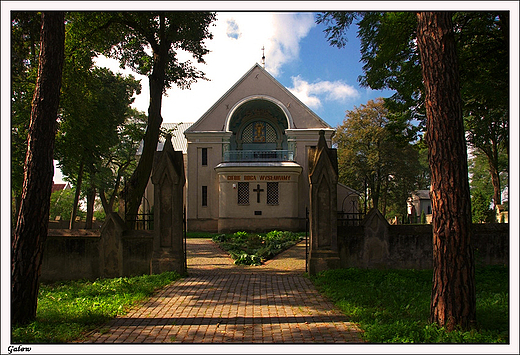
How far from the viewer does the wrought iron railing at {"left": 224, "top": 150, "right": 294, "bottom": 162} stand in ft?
113

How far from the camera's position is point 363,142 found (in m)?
44.2

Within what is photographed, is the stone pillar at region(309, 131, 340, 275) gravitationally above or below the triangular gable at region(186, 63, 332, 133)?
below

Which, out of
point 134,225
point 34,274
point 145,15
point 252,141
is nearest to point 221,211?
point 252,141

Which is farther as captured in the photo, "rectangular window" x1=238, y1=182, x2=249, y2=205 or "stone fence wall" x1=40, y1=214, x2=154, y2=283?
"rectangular window" x1=238, y1=182, x2=249, y2=205

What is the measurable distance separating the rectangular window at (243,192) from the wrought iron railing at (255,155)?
2.59 metres

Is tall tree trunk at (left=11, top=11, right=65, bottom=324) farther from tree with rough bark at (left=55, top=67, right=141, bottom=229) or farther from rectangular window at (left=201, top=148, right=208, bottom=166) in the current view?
rectangular window at (left=201, top=148, right=208, bottom=166)

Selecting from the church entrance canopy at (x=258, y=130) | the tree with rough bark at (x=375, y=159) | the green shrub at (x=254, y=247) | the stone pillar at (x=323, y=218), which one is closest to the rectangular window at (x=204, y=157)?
the church entrance canopy at (x=258, y=130)

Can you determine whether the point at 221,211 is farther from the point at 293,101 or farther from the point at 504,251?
the point at 504,251

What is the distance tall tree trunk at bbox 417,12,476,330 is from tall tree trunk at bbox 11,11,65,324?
5.77m

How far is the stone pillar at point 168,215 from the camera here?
37.9 feet

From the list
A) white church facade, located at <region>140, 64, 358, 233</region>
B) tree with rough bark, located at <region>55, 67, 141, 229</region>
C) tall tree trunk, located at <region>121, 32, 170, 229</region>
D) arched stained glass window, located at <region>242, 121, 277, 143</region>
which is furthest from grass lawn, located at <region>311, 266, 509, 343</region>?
arched stained glass window, located at <region>242, 121, 277, 143</region>

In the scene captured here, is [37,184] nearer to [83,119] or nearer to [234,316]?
[234,316]

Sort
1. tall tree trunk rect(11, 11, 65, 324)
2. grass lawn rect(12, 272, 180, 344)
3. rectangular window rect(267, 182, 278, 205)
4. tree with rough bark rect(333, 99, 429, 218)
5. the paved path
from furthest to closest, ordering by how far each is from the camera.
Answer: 1. tree with rough bark rect(333, 99, 429, 218)
2. rectangular window rect(267, 182, 278, 205)
3. tall tree trunk rect(11, 11, 65, 324)
4. grass lawn rect(12, 272, 180, 344)
5. the paved path

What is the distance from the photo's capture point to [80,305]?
25.7 ft
